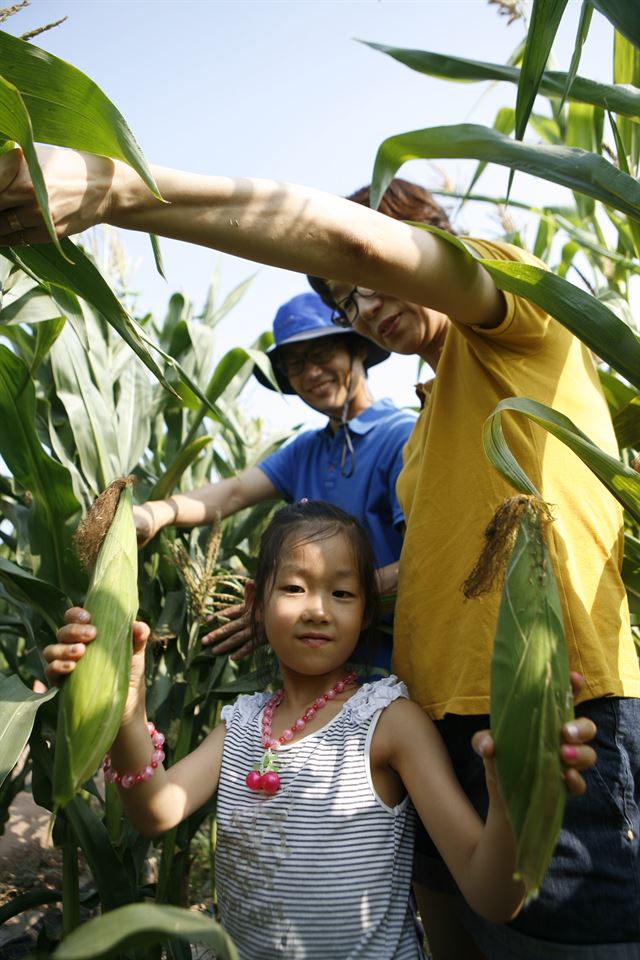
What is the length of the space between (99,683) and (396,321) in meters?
0.84

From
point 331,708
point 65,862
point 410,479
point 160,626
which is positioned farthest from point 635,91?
point 65,862

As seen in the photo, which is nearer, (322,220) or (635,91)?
(322,220)

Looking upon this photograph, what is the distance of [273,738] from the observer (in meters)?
1.22

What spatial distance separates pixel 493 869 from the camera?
0.84m

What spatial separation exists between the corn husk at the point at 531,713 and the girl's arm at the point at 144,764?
1.26ft

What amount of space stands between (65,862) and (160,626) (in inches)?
18.5

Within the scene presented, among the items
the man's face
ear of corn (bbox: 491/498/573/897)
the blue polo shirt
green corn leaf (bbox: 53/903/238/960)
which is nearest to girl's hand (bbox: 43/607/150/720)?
green corn leaf (bbox: 53/903/238/960)

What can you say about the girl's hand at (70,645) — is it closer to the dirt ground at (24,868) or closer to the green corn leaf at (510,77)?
the green corn leaf at (510,77)

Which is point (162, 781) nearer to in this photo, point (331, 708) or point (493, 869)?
point (331, 708)

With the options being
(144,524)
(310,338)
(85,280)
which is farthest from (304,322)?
(85,280)

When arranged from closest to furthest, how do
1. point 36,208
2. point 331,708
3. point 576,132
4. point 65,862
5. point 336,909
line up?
1. point 36,208
2. point 336,909
3. point 331,708
4. point 65,862
5. point 576,132

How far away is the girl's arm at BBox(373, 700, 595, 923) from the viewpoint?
2.63ft

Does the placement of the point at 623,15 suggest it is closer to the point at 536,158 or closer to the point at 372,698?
the point at 536,158

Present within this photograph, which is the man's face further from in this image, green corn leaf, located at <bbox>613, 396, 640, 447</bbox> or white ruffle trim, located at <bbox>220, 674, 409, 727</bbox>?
white ruffle trim, located at <bbox>220, 674, 409, 727</bbox>
